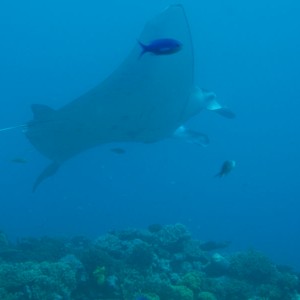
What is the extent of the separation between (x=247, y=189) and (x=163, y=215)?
39.9 m

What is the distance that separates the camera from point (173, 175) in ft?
293

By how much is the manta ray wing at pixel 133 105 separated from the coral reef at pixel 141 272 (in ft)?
7.60

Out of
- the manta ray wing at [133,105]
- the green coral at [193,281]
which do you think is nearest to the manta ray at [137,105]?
the manta ray wing at [133,105]

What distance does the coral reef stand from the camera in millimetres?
6027

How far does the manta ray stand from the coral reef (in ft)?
7.51

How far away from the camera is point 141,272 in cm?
745

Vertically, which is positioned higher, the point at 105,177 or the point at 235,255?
the point at 105,177

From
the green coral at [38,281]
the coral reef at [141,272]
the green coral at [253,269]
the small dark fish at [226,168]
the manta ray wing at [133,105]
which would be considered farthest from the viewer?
the green coral at [253,269]

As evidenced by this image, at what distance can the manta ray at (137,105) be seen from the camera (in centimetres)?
746

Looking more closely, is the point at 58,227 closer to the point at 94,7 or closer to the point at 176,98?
the point at 176,98

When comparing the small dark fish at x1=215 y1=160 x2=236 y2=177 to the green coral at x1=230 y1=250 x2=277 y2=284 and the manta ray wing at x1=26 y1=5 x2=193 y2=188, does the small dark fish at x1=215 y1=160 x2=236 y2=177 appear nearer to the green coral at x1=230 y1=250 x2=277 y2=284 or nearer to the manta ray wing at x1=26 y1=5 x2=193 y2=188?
the manta ray wing at x1=26 y1=5 x2=193 y2=188

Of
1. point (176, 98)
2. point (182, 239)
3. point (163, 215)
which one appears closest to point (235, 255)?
point (182, 239)

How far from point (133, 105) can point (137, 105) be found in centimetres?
8

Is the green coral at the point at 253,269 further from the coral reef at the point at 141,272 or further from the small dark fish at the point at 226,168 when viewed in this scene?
the small dark fish at the point at 226,168
